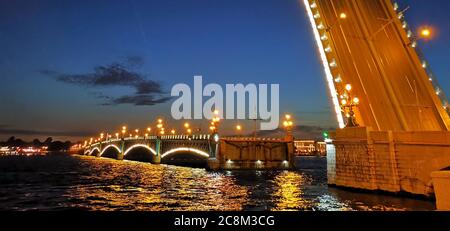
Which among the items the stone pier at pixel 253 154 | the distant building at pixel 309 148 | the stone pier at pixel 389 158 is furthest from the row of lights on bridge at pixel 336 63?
the distant building at pixel 309 148

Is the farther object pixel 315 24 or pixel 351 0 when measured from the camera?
pixel 315 24

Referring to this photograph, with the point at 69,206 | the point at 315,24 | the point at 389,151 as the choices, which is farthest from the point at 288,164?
the point at 69,206

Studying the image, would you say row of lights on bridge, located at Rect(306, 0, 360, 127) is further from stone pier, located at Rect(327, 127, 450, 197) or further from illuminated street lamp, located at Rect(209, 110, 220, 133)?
illuminated street lamp, located at Rect(209, 110, 220, 133)

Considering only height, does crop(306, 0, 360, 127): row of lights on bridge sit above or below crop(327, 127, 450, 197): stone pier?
above

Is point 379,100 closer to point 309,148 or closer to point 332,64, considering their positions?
point 332,64

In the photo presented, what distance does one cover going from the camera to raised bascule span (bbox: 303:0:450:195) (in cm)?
2206

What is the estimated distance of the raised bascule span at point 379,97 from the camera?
22062mm

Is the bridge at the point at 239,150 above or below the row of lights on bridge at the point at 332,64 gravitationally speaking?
below

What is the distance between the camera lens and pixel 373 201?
2125 centimetres

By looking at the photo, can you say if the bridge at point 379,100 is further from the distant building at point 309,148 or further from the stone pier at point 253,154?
the distant building at point 309,148

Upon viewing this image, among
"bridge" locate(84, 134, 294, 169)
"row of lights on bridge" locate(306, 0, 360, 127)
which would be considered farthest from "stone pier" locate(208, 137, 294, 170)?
"row of lights on bridge" locate(306, 0, 360, 127)
